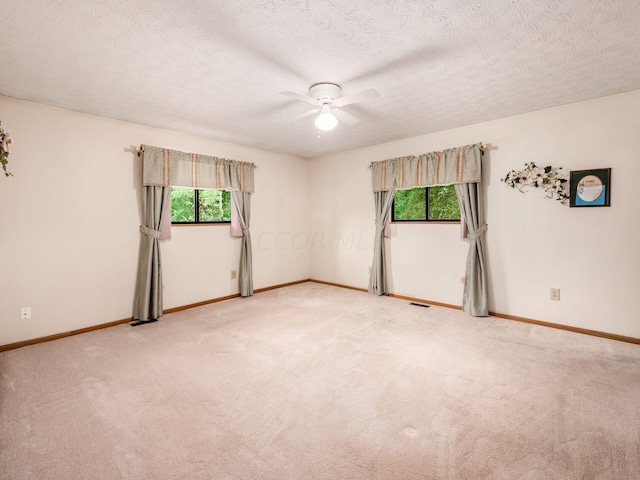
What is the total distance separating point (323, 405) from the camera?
2.14 metres

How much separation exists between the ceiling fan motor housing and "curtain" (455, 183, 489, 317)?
2222 millimetres

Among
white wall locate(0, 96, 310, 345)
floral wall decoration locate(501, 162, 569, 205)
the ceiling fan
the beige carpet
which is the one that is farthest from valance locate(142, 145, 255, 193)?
floral wall decoration locate(501, 162, 569, 205)

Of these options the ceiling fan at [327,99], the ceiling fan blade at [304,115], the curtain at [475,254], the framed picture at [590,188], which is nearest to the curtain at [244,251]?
the ceiling fan blade at [304,115]

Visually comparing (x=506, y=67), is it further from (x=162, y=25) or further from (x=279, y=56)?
(x=162, y=25)

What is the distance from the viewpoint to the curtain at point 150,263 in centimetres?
390

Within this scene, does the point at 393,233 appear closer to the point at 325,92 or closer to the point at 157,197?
the point at 325,92

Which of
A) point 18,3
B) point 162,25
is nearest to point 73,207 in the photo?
point 18,3

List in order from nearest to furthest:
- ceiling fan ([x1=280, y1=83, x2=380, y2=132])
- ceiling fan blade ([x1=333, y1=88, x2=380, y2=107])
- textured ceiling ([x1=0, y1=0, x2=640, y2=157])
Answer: textured ceiling ([x1=0, y1=0, x2=640, y2=157]), ceiling fan blade ([x1=333, y1=88, x2=380, y2=107]), ceiling fan ([x1=280, y1=83, x2=380, y2=132])

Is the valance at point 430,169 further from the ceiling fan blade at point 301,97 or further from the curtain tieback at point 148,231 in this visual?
the curtain tieback at point 148,231

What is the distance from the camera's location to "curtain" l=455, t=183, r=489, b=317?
3.95 m

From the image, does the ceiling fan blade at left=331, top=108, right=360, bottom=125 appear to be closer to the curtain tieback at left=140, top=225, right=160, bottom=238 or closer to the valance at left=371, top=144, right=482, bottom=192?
the valance at left=371, top=144, right=482, bottom=192

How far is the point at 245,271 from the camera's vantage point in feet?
16.6

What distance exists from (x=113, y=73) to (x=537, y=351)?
4548 millimetres

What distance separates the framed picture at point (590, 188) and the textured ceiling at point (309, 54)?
2.58 feet
